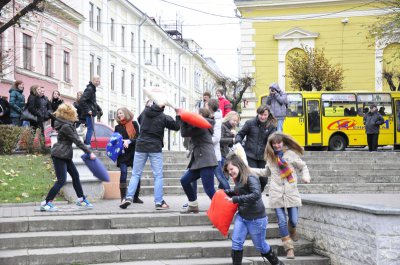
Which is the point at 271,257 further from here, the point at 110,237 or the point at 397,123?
the point at 397,123

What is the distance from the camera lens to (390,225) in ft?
23.0

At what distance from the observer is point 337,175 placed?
14.5 m

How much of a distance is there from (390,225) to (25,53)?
87.8 feet

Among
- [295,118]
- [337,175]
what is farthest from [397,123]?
[337,175]

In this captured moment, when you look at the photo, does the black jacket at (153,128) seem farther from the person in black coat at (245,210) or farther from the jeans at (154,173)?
the person in black coat at (245,210)

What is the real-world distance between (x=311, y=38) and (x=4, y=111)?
19740 mm

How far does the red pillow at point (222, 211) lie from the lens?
741 centimetres

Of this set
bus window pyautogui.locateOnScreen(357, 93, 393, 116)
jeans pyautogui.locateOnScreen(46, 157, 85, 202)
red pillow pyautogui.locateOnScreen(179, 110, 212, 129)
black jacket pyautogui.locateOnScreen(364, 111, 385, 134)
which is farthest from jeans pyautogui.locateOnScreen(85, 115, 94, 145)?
bus window pyautogui.locateOnScreen(357, 93, 393, 116)

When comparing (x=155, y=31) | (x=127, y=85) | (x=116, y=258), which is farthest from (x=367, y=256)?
(x=155, y=31)

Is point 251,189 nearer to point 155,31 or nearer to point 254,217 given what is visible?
point 254,217

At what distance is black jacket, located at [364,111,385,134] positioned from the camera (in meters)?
20.4

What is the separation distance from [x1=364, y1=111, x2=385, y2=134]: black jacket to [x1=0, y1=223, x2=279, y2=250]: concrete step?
1297 centimetres

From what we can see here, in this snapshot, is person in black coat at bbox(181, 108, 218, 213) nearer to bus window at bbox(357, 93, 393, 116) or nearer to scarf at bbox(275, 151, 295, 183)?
scarf at bbox(275, 151, 295, 183)

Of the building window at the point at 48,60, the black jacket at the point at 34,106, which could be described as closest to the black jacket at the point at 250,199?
the black jacket at the point at 34,106
